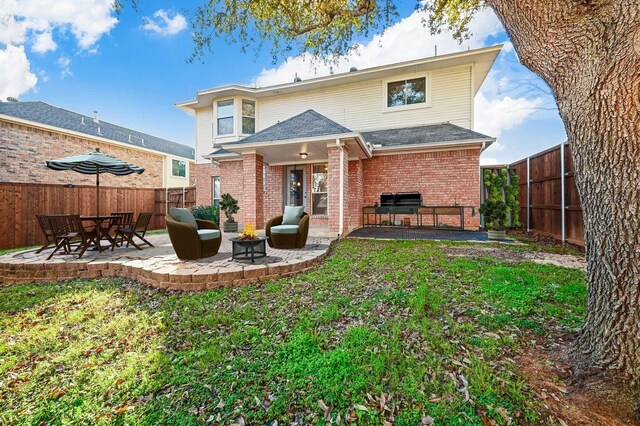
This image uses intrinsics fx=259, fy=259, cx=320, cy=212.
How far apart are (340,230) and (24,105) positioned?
16.8 meters

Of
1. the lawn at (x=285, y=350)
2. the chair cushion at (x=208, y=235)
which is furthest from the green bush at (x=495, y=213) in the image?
the chair cushion at (x=208, y=235)

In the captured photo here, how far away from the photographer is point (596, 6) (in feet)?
5.94

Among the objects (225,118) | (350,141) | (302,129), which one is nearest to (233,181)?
(225,118)

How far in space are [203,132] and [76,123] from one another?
6.89 m

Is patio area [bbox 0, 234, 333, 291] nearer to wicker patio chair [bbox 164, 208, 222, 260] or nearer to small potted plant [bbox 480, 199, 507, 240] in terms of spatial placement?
wicker patio chair [bbox 164, 208, 222, 260]

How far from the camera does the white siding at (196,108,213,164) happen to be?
44.5 ft

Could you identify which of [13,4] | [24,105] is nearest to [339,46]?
[13,4]

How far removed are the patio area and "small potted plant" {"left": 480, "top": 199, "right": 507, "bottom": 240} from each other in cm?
554

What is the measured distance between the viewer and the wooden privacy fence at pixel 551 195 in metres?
6.82

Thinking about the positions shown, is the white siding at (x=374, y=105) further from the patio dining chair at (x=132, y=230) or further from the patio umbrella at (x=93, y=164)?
the patio dining chair at (x=132, y=230)

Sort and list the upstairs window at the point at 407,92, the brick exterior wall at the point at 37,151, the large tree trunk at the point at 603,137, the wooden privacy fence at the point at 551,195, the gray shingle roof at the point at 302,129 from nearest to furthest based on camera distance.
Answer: the large tree trunk at the point at 603,137 < the wooden privacy fence at the point at 551,195 < the gray shingle roof at the point at 302,129 < the brick exterior wall at the point at 37,151 < the upstairs window at the point at 407,92

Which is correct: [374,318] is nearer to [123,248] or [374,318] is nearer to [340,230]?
[340,230]

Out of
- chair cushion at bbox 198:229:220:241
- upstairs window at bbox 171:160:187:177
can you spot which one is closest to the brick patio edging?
chair cushion at bbox 198:229:220:241

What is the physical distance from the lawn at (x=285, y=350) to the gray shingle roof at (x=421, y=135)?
6.49 metres
